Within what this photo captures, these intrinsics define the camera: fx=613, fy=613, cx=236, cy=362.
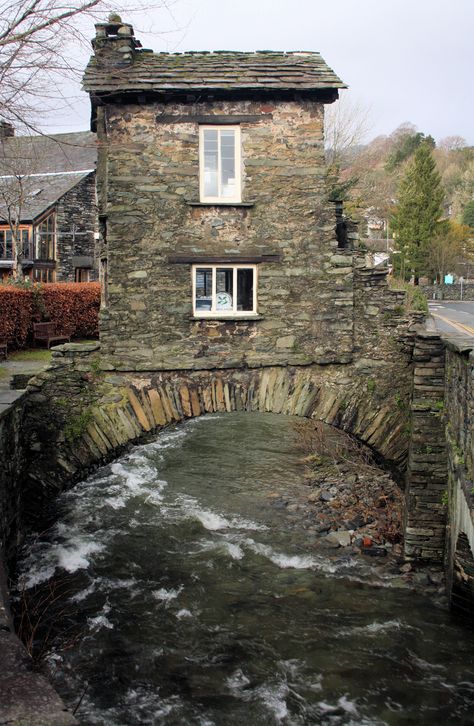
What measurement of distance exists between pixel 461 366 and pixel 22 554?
7.21 meters

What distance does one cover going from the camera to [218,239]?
388 inches

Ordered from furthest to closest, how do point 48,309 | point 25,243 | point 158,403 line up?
point 25,243
point 48,309
point 158,403

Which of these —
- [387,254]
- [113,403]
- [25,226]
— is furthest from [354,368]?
[387,254]

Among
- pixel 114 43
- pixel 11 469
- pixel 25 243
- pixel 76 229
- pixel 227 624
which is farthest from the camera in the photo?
pixel 76 229

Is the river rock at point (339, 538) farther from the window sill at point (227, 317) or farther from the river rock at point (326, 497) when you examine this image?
the window sill at point (227, 317)

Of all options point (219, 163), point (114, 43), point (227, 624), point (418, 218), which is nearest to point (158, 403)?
point (227, 624)

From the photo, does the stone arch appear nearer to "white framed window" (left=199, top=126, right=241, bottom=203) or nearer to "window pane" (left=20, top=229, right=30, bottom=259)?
"white framed window" (left=199, top=126, right=241, bottom=203)

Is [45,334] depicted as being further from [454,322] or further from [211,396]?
[454,322]

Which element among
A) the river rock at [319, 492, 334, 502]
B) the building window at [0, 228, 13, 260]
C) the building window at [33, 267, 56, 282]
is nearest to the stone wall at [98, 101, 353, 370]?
the river rock at [319, 492, 334, 502]

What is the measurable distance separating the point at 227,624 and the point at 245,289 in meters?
5.04

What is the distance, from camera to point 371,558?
10195mm

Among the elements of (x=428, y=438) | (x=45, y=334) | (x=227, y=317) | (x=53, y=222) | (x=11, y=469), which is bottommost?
(x=11, y=469)

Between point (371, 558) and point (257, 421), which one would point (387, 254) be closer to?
point (257, 421)

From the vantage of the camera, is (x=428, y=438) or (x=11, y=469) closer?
(x=11, y=469)
